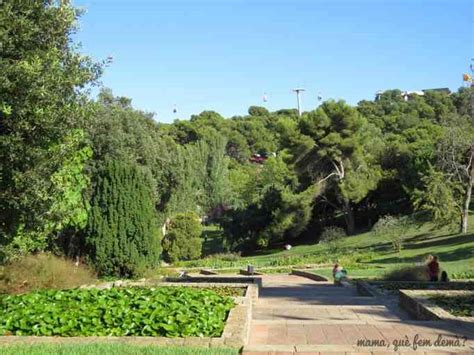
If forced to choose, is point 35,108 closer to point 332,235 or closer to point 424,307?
point 424,307

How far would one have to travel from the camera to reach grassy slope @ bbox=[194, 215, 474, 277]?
30375mm

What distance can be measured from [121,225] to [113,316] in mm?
10832

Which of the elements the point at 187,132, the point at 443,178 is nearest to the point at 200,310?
the point at 443,178

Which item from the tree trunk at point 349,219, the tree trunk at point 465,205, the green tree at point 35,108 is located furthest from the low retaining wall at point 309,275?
the tree trunk at point 349,219

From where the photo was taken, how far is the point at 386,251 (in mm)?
38375

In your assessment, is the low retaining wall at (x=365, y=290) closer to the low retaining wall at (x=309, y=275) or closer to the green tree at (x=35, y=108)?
the low retaining wall at (x=309, y=275)

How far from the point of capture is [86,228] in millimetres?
18406

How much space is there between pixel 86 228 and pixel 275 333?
11.6 meters

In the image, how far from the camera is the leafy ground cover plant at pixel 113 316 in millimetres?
7332

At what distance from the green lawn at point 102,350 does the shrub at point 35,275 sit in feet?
19.5

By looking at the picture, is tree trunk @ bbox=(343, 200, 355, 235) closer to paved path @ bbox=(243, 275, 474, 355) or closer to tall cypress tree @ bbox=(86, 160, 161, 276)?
tall cypress tree @ bbox=(86, 160, 161, 276)

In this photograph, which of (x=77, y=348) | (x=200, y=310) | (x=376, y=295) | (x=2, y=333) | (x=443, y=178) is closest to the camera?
(x=77, y=348)

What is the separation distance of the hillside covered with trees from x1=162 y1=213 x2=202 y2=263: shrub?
3.7 inches

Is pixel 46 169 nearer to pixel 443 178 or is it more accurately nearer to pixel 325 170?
pixel 443 178
